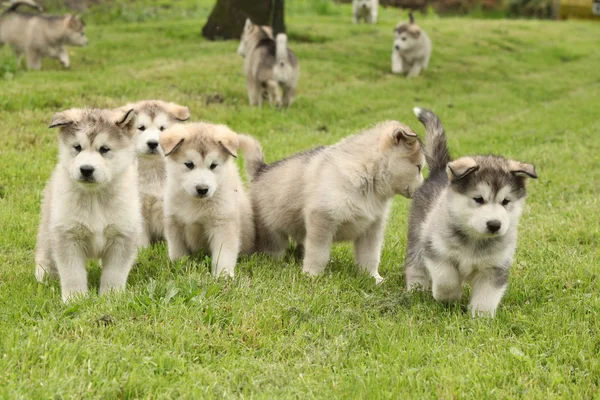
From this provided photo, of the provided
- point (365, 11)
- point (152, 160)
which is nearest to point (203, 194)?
point (152, 160)

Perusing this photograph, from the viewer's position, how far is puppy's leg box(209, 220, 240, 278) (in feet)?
18.0

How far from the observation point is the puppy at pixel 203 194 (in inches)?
213

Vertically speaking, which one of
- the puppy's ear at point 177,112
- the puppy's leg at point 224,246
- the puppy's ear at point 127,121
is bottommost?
the puppy's leg at point 224,246

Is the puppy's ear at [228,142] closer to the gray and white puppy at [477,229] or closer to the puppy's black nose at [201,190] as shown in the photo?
the puppy's black nose at [201,190]

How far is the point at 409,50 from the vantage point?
60.9 ft

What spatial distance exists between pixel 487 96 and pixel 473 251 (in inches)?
507

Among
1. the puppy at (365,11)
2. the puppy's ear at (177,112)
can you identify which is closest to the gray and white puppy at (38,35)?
the puppy's ear at (177,112)

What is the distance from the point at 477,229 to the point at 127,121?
2.40 metres

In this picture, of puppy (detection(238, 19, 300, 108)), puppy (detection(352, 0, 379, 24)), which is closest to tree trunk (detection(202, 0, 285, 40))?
puppy (detection(238, 19, 300, 108))

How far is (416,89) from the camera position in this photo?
56.2 ft

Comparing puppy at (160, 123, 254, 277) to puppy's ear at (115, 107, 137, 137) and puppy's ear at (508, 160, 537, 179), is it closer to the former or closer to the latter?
puppy's ear at (115, 107, 137, 137)

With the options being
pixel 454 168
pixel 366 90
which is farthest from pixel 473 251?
pixel 366 90

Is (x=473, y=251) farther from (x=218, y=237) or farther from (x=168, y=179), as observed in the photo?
(x=168, y=179)

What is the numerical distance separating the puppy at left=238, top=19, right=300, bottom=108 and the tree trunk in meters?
5.48
